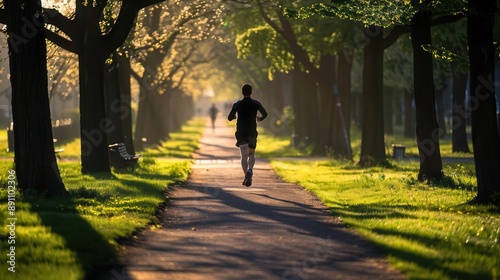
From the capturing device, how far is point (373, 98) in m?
32.0

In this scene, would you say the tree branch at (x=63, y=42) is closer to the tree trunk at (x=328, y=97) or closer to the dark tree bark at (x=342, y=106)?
the dark tree bark at (x=342, y=106)

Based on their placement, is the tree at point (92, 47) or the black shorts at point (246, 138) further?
the tree at point (92, 47)

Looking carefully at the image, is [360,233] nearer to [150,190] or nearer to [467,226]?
[467,226]

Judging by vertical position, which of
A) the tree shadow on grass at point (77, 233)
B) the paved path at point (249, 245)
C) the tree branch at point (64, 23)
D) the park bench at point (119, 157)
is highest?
the tree branch at point (64, 23)

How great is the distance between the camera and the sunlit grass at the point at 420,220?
11172 mm

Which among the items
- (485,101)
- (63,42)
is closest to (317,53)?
(63,42)

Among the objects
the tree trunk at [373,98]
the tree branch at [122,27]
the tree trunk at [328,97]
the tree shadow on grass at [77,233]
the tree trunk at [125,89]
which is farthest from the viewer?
the tree trunk at [328,97]

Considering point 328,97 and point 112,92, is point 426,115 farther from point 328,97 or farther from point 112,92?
point 328,97

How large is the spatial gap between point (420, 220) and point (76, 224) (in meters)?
4.89

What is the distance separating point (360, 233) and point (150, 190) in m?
7.80

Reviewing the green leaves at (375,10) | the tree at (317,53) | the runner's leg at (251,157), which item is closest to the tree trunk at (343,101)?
the tree at (317,53)

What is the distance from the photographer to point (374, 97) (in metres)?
32.0

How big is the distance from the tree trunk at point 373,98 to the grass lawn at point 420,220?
3.48 m

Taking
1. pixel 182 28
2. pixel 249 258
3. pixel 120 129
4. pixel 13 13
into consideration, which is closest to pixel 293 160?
pixel 182 28
